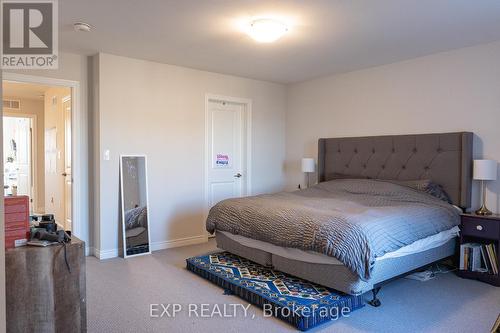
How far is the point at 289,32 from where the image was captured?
3.30 meters

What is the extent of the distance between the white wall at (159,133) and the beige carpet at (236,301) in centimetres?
84

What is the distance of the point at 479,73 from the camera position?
3619 mm

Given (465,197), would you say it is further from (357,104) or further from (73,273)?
(73,273)

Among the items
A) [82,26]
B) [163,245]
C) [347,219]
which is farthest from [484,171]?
[82,26]

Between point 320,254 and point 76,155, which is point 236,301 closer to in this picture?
point 320,254

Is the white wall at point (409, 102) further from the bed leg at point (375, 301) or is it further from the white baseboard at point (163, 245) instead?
the white baseboard at point (163, 245)

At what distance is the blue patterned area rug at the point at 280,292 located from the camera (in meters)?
2.48

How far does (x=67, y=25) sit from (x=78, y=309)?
244cm

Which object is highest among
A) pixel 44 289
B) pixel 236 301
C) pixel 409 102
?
pixel 409 102

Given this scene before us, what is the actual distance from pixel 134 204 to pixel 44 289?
94.0 inches

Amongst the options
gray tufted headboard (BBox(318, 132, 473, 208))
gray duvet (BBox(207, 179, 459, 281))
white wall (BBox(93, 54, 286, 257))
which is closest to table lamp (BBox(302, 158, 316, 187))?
gray tufted headboard (BBox(318, 132, 473, 208))

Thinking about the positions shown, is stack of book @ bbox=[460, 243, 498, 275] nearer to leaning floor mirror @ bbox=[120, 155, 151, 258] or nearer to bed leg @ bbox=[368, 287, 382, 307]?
bed leg @ bbox=[368, 287, 382, 307]

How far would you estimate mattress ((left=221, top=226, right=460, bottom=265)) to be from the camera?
2.75m

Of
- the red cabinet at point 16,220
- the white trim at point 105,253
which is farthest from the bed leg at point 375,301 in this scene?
the white trim at point 105,253
